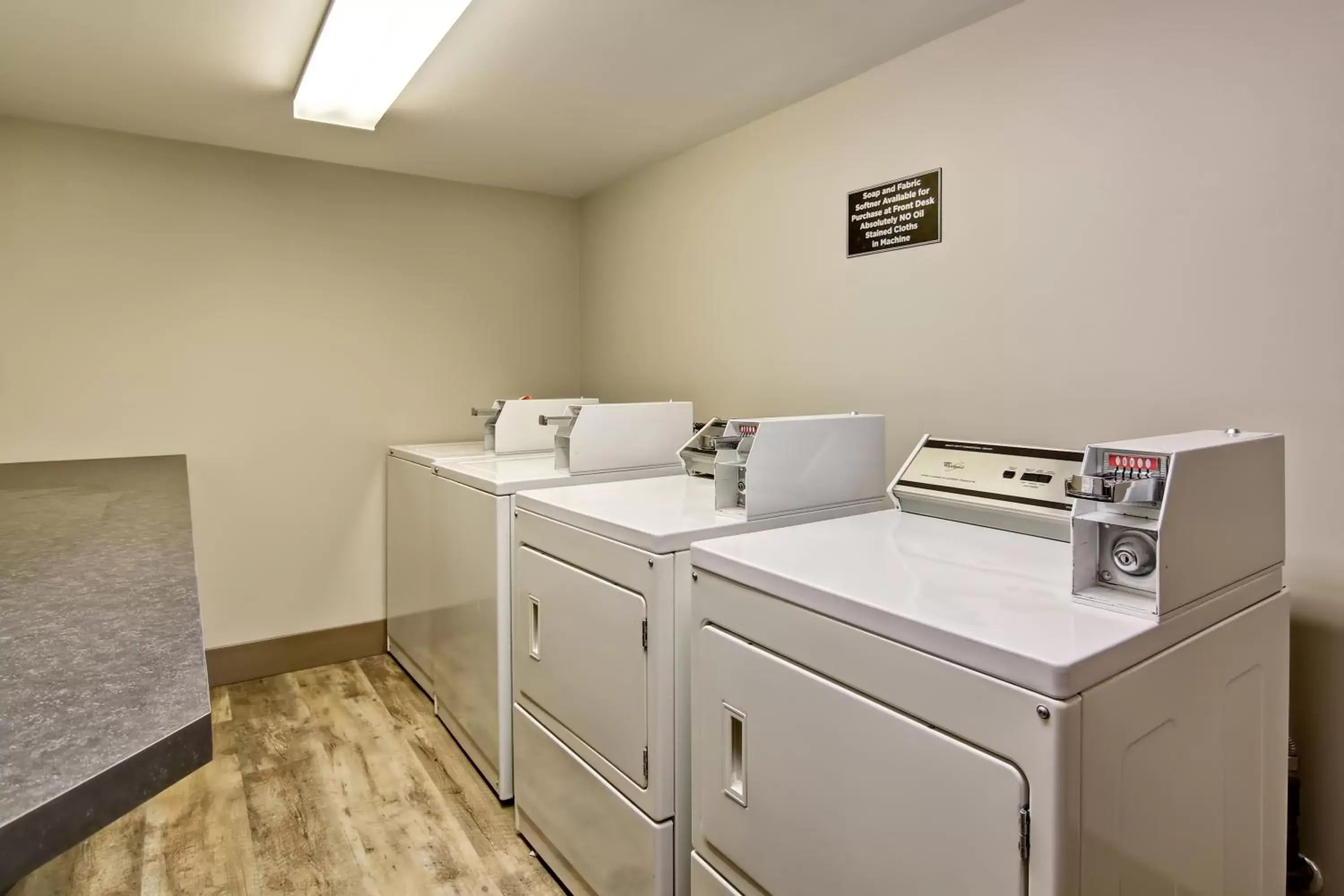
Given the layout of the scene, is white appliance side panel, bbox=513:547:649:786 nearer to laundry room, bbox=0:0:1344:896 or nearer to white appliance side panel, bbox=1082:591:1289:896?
laundry room, bbox=0:0:1344:896

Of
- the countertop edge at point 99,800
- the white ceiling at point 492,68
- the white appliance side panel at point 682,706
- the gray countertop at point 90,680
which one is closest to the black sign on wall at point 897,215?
the white ceiling at point 492,68

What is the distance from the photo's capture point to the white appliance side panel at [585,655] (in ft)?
5.56

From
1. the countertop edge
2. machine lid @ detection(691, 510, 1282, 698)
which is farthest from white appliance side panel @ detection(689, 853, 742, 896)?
the countertop edge

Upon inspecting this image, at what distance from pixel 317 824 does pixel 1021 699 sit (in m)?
2.15

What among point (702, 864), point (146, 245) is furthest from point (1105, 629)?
point (146, 245)

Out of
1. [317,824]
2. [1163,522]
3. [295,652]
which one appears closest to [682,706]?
[1163,522]

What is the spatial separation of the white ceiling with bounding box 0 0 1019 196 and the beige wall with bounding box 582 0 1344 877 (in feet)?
0.69

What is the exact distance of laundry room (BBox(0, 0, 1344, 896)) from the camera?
1079mm

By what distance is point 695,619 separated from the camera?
152 centimetres

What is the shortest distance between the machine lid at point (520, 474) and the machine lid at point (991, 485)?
3.25 feet

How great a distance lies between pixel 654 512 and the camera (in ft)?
6.20

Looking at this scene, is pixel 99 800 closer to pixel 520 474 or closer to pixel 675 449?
pixel 520 474

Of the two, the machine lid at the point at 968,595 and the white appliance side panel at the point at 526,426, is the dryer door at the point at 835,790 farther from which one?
the white appliance side panel at the point at 526,426

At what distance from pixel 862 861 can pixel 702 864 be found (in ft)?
1.55
